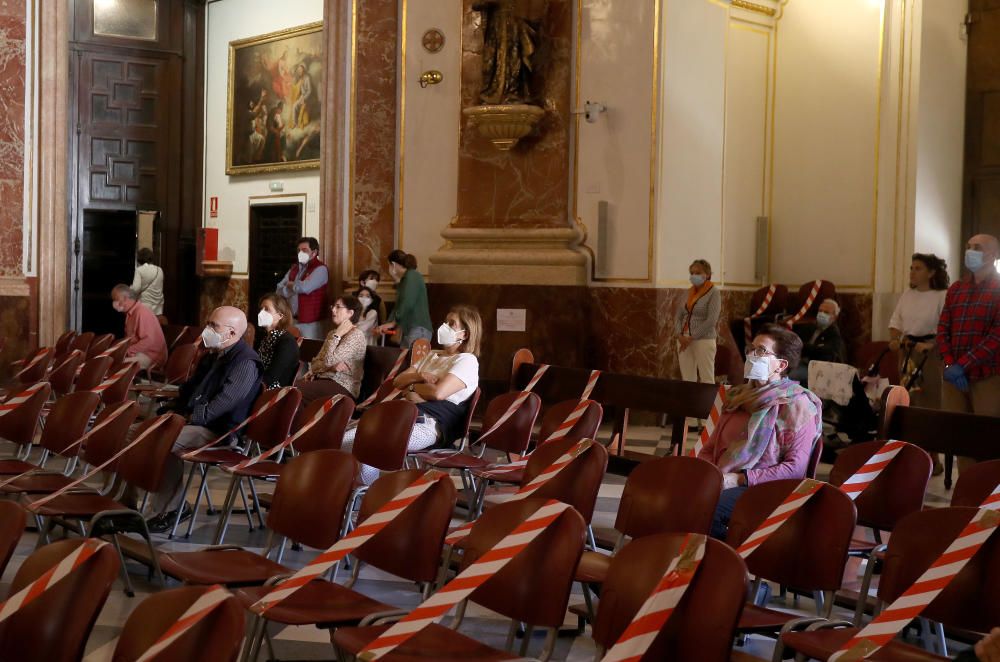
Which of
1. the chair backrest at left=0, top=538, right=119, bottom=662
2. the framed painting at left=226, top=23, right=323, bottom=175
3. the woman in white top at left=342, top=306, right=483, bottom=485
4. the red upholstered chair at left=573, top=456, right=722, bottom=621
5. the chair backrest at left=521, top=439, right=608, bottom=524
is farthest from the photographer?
the framed painting at left=226, top=23, right=323, bottom=175

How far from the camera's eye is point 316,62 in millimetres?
14383

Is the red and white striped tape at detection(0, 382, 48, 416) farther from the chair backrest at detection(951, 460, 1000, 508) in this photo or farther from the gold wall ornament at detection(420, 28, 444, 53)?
the gold wall ornament at detection(420, 28, 444, 53)

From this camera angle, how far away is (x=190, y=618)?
2479 mm

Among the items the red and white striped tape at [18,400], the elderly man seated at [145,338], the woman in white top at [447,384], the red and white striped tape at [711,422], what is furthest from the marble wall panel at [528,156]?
the red and white striped tape at [18,400]

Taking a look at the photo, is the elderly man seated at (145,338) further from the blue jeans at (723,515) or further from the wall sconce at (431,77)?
the blue jeans at (723,515)

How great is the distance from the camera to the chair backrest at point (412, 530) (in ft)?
12.5

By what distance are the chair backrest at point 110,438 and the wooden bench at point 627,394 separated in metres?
2.97

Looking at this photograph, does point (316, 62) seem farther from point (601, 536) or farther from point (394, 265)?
point (601, 536)

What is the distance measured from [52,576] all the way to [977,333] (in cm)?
601

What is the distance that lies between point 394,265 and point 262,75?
5.46 metres

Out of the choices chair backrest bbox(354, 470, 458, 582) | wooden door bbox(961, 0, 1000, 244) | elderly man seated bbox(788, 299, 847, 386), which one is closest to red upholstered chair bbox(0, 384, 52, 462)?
chair backrest bbox(354, 470, 458, 582)

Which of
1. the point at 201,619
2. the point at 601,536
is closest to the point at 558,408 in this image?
the point at 601,536

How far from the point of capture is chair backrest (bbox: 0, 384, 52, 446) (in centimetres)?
609

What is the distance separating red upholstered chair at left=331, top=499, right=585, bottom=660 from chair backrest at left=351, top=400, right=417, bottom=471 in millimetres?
2178
